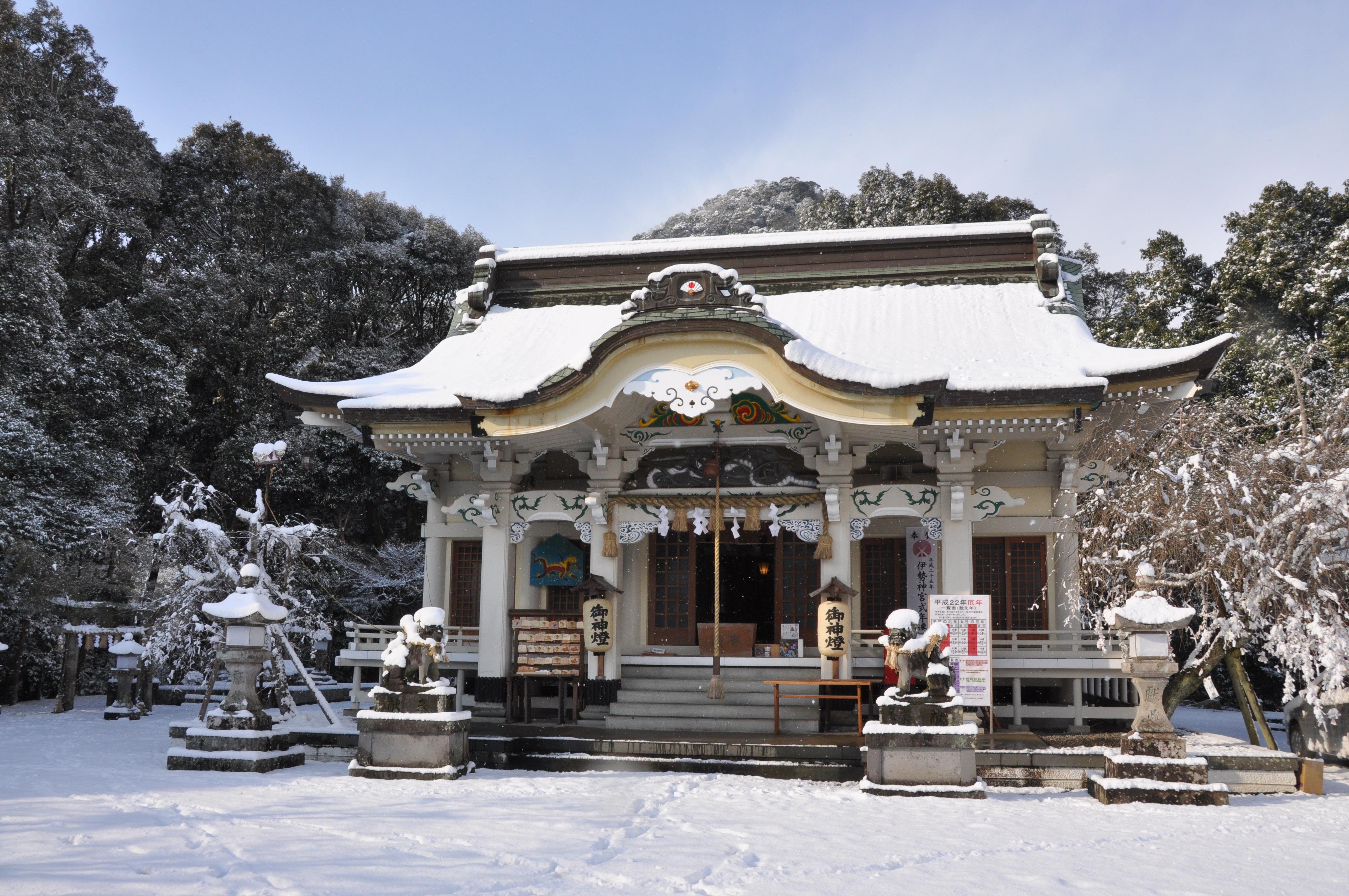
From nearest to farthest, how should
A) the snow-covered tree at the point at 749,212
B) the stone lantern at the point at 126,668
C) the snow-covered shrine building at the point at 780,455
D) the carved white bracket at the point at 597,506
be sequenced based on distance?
the snow-covered shrine building at the point at 780,455, the carved white bracket at the point at 597,506, the stone lantern at the point at 126,668, the snow-covered tree at the point at 749,212

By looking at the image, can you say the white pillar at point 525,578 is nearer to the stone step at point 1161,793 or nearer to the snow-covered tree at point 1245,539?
the snow-covered tree at point 1245,539

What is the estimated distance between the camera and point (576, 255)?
→ 1662 cm

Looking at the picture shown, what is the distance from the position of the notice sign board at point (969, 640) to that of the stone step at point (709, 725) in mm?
1821

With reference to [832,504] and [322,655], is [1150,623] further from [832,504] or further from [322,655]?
[322,655]

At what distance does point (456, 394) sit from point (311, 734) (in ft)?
13.9

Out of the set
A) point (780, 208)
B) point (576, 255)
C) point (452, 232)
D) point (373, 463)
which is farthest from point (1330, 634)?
point (780, 208)

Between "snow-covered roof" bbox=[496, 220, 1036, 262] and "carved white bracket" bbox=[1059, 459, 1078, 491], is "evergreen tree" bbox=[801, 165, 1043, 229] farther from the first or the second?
"carved white bracket" bbox=[1059, 459, 1078, 491]

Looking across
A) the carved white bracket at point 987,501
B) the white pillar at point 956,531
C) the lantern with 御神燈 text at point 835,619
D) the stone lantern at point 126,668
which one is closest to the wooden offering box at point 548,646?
the lantern with 御神燈 text at point 835,619

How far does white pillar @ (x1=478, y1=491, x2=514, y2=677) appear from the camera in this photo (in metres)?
12.9

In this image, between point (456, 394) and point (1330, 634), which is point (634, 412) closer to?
point (456, 394)

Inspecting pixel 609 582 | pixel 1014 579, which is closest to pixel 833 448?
pixel 1014 579

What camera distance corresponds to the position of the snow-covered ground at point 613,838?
18.3 ft

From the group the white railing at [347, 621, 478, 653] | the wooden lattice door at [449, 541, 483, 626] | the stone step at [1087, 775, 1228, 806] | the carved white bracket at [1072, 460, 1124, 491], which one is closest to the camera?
the stone step at [1087, 775, 1228, 806]

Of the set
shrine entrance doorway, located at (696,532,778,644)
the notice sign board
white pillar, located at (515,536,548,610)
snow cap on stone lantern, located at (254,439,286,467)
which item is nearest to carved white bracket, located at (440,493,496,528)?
white pillar, located at (515,536,548,610)
